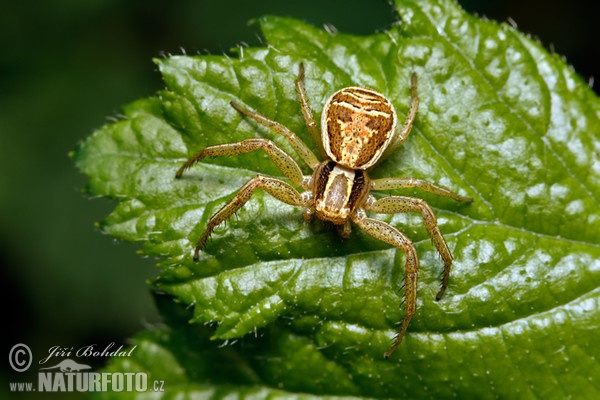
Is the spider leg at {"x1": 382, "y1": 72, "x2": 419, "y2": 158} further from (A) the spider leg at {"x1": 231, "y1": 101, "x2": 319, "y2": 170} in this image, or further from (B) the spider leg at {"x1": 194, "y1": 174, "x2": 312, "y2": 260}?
(B) the spider leg at {"x1": 194, "y1": 174, "x2": 312, "y2": 260}

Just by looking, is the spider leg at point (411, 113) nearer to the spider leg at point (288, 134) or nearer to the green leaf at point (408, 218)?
the green leaf at point (408, 218)

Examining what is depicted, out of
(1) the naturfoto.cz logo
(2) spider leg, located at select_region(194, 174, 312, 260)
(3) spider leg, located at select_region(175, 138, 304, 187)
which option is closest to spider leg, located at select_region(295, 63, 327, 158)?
(3) spider leg, located at select_region(175, 138, 304, 187)

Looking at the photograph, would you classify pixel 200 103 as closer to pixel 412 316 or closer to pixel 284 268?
pixel 284 268

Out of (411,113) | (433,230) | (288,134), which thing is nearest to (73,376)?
(288,134)

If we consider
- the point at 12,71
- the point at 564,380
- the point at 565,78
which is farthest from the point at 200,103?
the point at 12,71

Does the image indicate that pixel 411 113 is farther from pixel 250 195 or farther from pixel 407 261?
pixel 250 195
